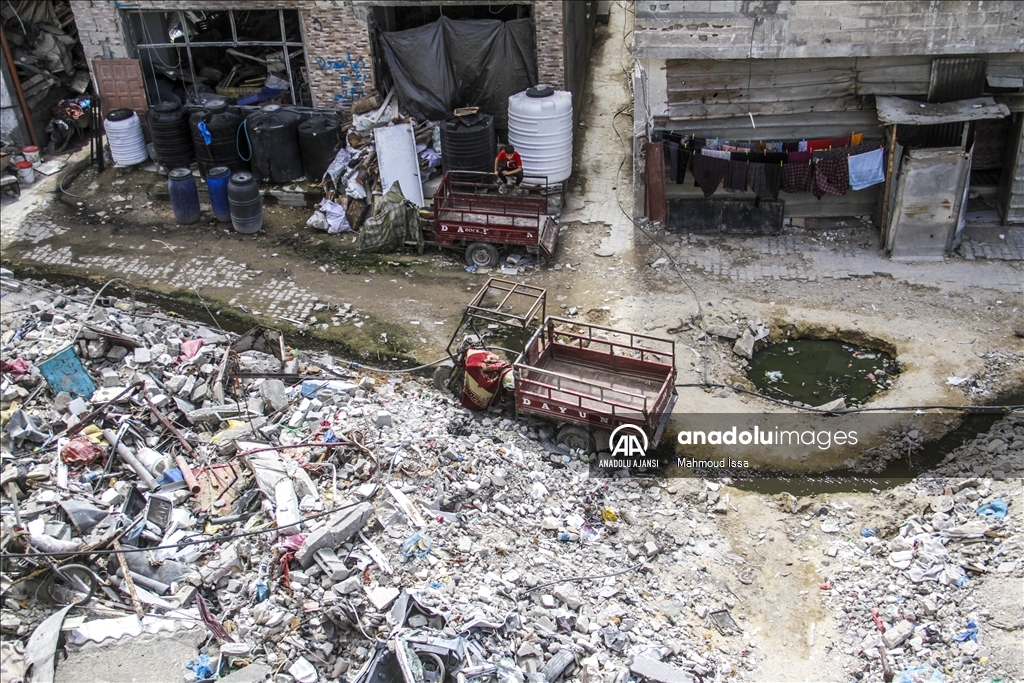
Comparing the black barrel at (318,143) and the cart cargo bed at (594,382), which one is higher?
the black barrel at (318,143)

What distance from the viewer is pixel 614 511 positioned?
36.6 ft

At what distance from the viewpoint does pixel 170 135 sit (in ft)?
61.8

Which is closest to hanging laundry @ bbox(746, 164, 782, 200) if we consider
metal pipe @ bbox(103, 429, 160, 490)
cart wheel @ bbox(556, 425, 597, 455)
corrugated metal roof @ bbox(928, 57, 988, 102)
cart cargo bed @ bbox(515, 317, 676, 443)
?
corrugated metal roof @ bbox(928, 57, 988, 102)

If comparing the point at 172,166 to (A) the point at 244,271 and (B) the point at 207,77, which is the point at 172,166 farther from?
(A) the point at 244,271

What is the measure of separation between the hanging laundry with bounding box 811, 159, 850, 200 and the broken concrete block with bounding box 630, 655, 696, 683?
9.71 m

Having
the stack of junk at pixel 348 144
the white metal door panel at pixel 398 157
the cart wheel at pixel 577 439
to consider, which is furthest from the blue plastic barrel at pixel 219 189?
the cart wheel at pixel 577 439

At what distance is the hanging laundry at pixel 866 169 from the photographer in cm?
1563

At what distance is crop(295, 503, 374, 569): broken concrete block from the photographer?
9.55 m

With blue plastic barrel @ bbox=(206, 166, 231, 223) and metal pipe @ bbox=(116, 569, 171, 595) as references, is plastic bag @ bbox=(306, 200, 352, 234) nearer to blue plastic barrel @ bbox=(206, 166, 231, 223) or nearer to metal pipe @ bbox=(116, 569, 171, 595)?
blue plastic barrel @ bbox=(206, 166, 231, 223)

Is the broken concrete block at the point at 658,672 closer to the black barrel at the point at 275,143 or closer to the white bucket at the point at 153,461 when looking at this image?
the white bucket at the point at 153,461

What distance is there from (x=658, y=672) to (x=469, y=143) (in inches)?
435

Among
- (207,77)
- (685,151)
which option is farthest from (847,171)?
(207,77)

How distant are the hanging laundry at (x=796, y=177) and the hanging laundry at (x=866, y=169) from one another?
26.1 inches

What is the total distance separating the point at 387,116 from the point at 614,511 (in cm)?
1039
